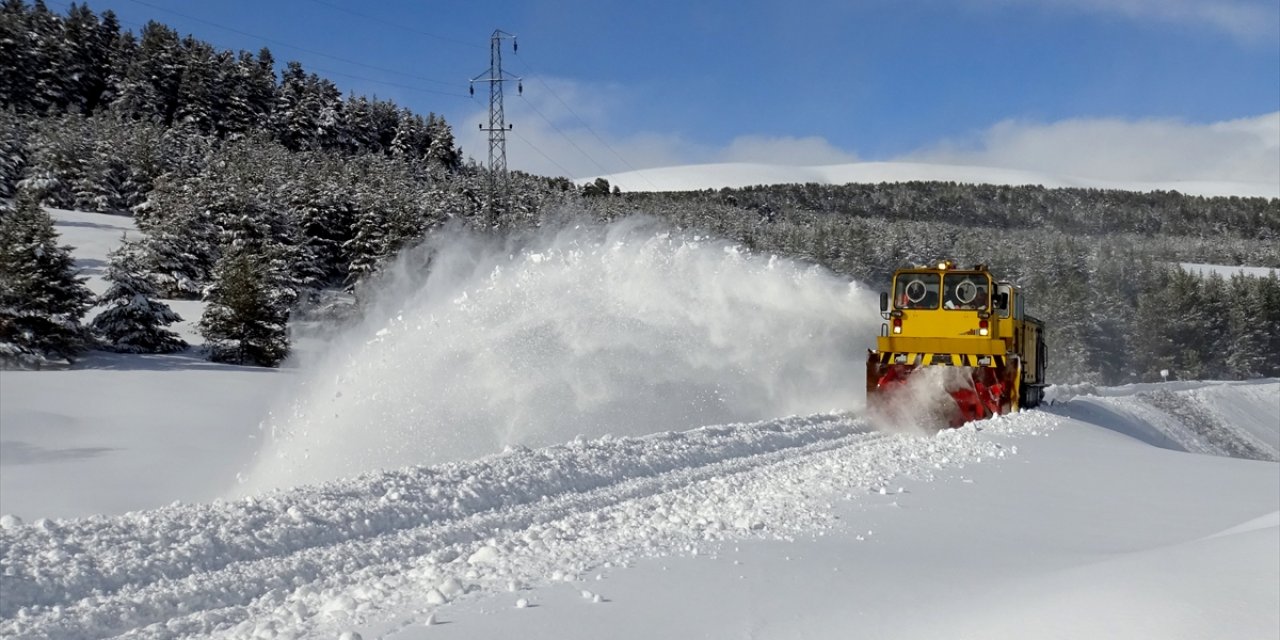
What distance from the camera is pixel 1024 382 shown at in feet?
57.4

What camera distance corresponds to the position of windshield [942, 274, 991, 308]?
16.3m

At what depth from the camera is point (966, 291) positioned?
16438 millimetres

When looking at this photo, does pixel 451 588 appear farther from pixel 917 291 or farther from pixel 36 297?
pixel 36 297

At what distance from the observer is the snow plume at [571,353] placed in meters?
13.4

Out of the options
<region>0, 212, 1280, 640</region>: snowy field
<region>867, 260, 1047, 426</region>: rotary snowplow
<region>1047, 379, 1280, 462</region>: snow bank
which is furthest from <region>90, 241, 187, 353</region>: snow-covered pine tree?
<region>1047, 379, 1280, 462</region>: snow bank

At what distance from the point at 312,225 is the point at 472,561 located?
4847cm

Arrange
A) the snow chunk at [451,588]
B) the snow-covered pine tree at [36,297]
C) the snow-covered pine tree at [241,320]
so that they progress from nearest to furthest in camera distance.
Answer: the snow chunk at [451,588] → the snow-covered pine tree at [36,297] → the snow-covered pine tree at [241,320]

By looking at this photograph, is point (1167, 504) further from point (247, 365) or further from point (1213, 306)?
point (1213, 306)

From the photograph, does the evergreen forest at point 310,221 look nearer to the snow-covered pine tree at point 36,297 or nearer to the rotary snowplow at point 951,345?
the snow-covered pine tree at point 36,297

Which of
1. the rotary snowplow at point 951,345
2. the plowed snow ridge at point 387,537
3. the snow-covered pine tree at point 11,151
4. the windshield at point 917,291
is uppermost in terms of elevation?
the snow-covered pine tree at point 11,151

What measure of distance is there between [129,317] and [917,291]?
80.7 ft

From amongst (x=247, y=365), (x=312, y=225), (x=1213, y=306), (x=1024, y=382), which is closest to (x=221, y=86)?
(x=312, y=225)

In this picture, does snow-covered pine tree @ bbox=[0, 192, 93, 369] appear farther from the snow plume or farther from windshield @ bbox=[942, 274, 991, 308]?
windshield @ bbox=[942, 274, 991, 308]

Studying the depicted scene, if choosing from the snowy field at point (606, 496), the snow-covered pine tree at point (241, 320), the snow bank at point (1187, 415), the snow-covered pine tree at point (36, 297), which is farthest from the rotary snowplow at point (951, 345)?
the snow-covered pine tree at point (241, 320)
